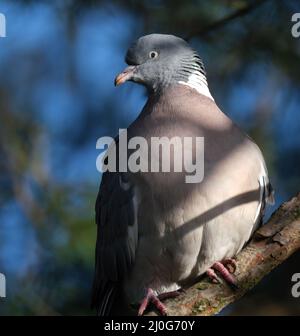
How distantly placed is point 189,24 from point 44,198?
4.00ft

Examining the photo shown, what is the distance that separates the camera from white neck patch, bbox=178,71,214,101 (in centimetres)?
398

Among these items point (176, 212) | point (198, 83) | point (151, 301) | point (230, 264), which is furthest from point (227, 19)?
point (151, 301)

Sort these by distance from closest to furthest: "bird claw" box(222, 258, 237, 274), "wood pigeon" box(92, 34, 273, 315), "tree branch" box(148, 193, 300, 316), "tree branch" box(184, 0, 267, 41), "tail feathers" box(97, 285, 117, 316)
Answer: "tree branch" box(148, 193, 300, 316)
"bird claw" box(222, 258, 237, 274)
"wood pigeon" box(92, 34, 273, 315)
"tail feathers" box(97, 285, 117, 316)
"tree branch" box(184, 0, 267, 41)

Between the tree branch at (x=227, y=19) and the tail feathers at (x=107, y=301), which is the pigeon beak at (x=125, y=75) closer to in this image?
the tree branch at (x=227, y=19)

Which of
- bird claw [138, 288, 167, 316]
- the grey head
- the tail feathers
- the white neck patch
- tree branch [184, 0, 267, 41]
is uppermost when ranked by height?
tree branch [184, 0, 267, 41]

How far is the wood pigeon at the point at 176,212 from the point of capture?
3498mm

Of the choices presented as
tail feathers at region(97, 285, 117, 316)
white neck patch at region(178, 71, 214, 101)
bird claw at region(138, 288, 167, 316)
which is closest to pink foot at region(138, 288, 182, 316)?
bird claw at region(138, 288, 167, 316)

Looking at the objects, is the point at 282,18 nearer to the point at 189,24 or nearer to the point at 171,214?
the point at 189,24

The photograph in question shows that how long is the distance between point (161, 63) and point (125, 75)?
0.17 metres

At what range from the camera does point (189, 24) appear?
4.66 meters

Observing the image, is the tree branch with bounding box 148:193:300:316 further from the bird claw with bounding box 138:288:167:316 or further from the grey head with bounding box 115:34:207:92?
the grey head with bounding box 115:34:207:92

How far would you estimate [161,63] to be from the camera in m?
4.04

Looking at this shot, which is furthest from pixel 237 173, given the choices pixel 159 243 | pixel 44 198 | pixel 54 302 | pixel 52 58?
Answer: pixel 52 58

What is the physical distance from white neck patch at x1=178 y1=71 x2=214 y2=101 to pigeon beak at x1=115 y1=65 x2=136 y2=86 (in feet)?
0.78
